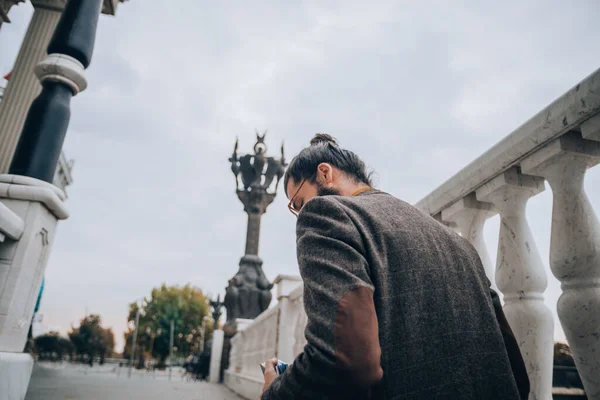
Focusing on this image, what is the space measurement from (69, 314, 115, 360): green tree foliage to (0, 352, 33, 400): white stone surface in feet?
96.0

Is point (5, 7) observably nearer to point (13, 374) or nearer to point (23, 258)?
point (23, 258)

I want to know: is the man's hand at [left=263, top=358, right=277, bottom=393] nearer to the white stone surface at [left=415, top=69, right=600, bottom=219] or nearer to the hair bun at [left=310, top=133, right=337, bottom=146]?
the hair bun at [left=310, top=133, right=337, bottom=146]

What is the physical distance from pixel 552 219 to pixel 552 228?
4 centimetres

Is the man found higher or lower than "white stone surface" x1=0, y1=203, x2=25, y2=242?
lower

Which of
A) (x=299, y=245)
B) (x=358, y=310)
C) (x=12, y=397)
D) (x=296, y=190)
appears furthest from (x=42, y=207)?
(x=358, y=310)

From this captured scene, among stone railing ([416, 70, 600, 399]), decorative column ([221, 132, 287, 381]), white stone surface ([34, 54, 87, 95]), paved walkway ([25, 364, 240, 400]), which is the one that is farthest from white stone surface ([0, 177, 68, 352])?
decorative column ([221, 132, 287, 381])

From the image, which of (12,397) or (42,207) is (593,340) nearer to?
(12,397)

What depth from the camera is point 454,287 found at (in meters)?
1.09

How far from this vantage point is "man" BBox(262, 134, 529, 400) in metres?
0.87

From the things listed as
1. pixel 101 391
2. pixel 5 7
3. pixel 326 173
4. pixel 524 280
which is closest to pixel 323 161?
pixel 326 173

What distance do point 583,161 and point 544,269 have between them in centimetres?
45

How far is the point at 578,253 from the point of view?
48.2 inches

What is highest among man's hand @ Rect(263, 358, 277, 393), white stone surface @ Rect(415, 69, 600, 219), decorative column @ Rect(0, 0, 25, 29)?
decorative column @ Rect(0, 0, 25, 29)

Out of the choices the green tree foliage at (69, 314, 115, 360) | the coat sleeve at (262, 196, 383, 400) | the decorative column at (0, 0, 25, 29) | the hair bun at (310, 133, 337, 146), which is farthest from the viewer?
the green tree foliage at (69, 314, 115, 360)
